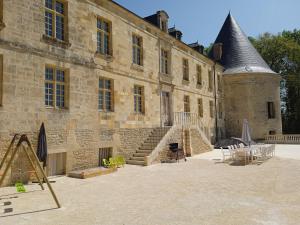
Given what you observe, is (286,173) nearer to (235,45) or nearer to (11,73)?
(11,73)

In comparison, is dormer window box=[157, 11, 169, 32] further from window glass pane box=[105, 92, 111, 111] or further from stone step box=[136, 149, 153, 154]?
stone step box=[136, 149, 153, 154]

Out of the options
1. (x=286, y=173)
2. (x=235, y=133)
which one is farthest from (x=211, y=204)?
(x=235, y=133)

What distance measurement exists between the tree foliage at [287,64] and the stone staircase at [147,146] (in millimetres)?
24459

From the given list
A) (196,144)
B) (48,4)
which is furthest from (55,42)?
(196,144)

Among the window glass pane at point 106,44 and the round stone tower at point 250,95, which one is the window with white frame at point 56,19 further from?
the round stone tower at point 250,95

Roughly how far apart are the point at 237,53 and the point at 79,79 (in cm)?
1924

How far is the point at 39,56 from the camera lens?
941cm

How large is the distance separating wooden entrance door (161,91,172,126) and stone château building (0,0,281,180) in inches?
2.4

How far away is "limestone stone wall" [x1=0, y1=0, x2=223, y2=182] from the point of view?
28.3ft

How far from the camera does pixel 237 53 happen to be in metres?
26.1

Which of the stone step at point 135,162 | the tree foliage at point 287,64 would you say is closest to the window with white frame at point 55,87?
the stone step at point 135,162

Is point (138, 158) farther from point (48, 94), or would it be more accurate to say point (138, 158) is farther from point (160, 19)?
point (160, 19)

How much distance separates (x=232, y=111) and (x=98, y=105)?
16699 millimetres

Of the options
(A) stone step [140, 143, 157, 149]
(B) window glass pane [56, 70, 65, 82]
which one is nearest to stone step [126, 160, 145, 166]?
(A) stone step [140, 143, 157, 149]
